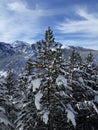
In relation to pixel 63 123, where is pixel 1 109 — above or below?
above

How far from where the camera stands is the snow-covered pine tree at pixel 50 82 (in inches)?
569

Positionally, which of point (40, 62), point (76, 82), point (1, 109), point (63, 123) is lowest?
point (63, 123)

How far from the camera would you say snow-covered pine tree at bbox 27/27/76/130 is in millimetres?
14461

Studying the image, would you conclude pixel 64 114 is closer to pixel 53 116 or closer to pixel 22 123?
pixel 53 116

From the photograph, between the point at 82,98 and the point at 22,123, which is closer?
the point at 22,123

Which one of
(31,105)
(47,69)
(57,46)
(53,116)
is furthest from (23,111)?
(57,46)

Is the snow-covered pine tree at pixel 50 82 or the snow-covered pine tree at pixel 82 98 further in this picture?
the snow-covered pine tree at pixel 82 98

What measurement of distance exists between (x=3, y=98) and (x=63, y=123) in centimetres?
322

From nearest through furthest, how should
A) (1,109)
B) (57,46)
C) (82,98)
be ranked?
(1,109)
(57,46)
(82,98)

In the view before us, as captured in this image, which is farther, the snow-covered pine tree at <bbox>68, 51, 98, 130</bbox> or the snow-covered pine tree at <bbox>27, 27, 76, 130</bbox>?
the snow-covered pine tree at <bbox>68, 51, 98, 130</bbox>

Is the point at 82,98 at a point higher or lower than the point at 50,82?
lower

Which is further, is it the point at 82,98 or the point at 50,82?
the point at 82,98

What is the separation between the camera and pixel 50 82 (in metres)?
14.6

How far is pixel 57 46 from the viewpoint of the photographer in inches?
602
